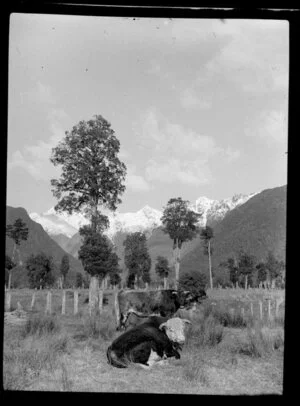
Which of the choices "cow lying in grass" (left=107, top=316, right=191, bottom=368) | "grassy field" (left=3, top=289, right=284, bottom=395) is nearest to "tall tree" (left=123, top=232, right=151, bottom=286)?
"grassy field" (left=3, top=289, right=284, bottom=395)

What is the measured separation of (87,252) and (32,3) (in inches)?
378

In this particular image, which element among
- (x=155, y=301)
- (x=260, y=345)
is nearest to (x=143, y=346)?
(x=260, y=345)

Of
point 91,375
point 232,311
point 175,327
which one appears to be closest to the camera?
point 91,375

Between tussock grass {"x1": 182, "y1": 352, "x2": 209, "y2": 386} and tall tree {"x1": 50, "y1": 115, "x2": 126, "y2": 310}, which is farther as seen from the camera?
tall tree {"x1": 50, "y1": 115, "x2": 126, "y2": 310}

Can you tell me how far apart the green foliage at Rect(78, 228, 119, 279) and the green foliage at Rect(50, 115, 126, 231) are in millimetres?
1386

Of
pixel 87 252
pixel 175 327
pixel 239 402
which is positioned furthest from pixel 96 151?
pixel 239 402

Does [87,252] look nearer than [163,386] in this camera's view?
No

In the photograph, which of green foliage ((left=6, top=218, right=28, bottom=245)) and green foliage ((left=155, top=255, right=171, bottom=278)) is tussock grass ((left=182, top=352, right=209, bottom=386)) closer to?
green foliage ((left=6, top=218, right=28, bottom=245))

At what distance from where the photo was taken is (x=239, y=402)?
7.41ft

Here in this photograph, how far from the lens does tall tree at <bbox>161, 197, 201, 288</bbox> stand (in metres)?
12.0

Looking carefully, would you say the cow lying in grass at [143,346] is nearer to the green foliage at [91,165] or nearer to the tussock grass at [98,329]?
the tussock grass at [98,329]

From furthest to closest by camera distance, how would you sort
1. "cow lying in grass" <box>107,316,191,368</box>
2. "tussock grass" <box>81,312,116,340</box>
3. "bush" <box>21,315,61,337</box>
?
"tussock grass" <box>81,312,116,340</box>, "bush" <box>21,315,61,337</box>, "cow lying in grass" <box>107,316,191,368</box>

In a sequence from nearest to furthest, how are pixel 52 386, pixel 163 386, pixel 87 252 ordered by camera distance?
pixel 52 386
pixel 163 386
pixel 87 252

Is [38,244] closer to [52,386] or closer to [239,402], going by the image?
[52,386]
